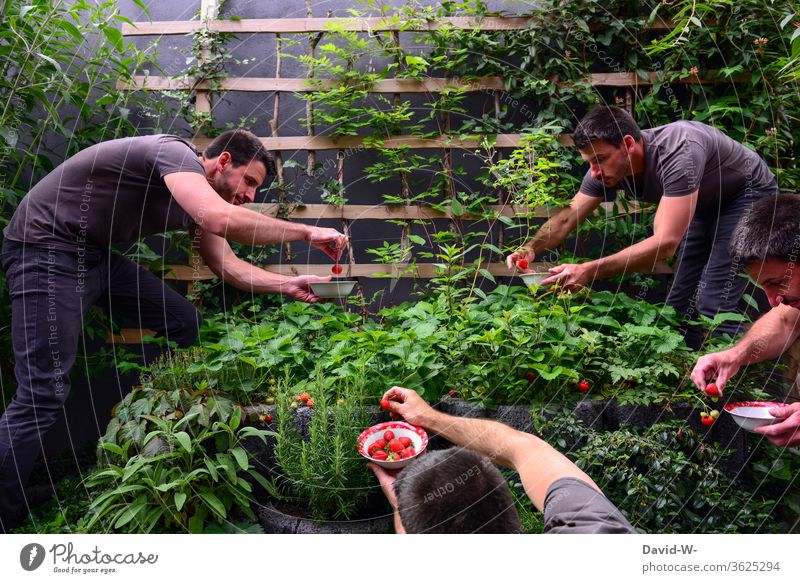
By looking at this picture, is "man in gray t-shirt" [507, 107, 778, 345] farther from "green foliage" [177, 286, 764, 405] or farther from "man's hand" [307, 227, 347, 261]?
"man's hand" [307, 227, 347, 261]

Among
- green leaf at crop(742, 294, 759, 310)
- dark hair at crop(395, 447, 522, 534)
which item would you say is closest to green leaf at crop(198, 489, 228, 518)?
dark hair at crop(395, 447, 522, 534)

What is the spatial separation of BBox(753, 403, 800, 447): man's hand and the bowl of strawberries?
2.71 ft

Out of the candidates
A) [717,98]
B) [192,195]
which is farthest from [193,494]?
[717,98]

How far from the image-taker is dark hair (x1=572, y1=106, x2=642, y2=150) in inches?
58.4

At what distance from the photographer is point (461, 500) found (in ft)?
3.12

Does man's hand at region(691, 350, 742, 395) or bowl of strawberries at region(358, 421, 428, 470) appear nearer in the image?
bowl of strawberries at region(358, 421, 428, 470)

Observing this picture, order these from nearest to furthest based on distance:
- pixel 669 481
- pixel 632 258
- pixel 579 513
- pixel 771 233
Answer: pixel 579 513 < pixel 771 233 < pixel 669 481 < pixel 632 258

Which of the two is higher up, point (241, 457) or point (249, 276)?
point (249, 276)

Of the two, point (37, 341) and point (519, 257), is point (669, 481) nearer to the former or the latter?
point (519, 257)

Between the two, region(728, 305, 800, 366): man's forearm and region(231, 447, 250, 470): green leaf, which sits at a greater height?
region(728, 305, 800, 366): man's forearm

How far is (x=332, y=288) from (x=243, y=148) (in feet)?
1.47

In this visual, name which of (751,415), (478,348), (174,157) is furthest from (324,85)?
(751,415)

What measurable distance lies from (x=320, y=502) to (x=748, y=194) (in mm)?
1479
